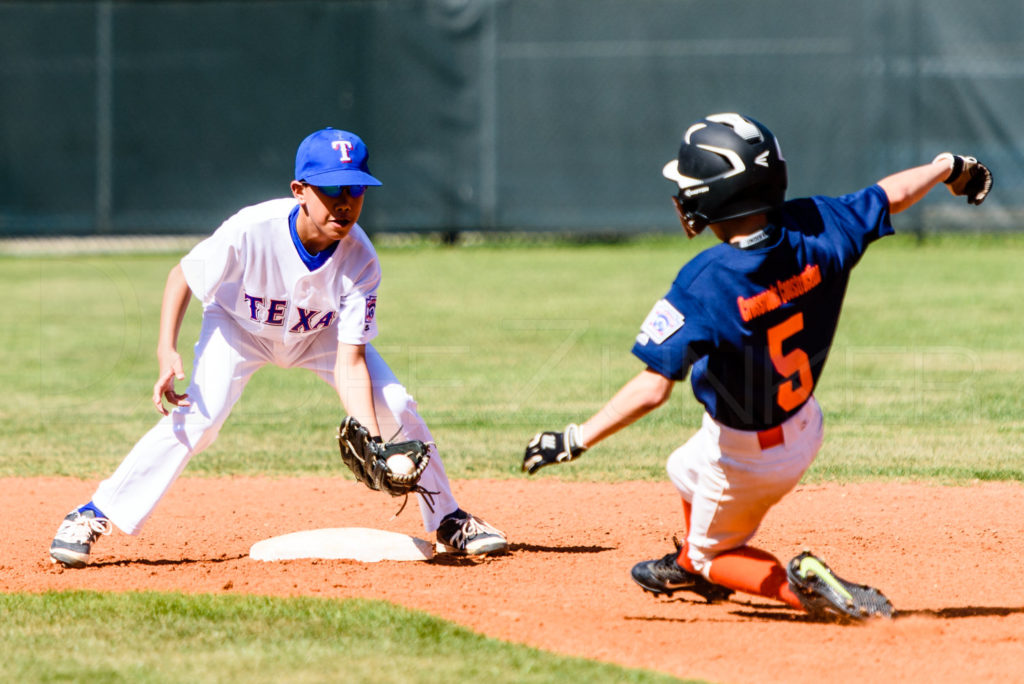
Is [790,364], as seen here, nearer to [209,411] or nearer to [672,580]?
[672,580]

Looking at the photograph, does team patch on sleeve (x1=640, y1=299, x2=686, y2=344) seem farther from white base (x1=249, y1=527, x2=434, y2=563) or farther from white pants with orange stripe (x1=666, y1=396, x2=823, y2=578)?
white base (x1=249, y1=527, x2=434, y2=563)

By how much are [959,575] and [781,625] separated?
996 millimetres

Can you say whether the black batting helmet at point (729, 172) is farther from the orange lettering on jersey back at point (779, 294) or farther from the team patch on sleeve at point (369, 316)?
the team patch on sleeve at point (369, 316)

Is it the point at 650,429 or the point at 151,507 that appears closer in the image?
the point at 151,507

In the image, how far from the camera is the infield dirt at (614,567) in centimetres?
380

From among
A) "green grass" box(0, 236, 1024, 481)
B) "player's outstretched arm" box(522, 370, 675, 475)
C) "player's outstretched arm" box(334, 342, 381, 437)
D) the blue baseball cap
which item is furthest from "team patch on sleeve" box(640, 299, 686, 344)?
"green grass" box(0, 236, 1024, 481)

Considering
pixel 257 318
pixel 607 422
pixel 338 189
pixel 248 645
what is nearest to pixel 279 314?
pixel 257 318

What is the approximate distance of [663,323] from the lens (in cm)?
371

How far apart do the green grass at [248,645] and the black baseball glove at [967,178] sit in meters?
2.01

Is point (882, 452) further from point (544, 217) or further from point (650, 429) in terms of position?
point (544, 217)

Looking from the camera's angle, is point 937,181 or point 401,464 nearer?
point 937,181

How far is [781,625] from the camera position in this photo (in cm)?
411

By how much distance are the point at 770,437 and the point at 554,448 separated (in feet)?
2.15

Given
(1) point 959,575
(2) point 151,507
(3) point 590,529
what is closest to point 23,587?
(2) point 151,507
